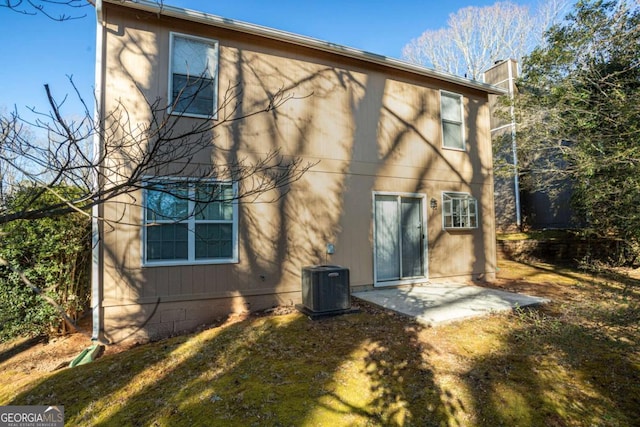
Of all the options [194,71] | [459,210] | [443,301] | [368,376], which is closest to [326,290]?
[368,376]

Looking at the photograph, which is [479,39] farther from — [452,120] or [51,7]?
[51,7]

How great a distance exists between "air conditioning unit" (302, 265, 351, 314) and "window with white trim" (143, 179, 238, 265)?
1.38 m

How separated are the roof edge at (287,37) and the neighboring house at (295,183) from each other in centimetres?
3

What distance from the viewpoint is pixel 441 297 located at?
241 inches

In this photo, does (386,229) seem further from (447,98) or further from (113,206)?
(113,206)

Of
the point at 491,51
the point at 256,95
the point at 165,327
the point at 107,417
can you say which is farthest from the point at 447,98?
the point at 491,51

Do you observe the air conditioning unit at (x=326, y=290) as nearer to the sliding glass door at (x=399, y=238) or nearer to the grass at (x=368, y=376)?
the grass at (x=368, y=376)

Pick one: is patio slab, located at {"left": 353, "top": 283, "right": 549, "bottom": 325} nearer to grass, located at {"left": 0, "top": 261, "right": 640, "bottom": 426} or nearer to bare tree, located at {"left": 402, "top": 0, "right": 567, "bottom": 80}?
grass, located at {"left": 0, "top": 261, "right": 640, "bottom": 426}

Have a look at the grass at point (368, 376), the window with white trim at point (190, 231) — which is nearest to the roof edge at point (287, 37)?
the window with white trim at point (190, 231)

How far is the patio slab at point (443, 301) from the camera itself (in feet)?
16.5

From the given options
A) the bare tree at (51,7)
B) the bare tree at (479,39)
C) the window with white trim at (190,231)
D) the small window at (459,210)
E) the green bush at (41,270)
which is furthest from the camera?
the bare tree at (479,39)

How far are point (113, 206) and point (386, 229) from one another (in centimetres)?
498

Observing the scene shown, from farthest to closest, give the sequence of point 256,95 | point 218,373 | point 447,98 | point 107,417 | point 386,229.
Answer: point 447,98 < point 386,229 < point 256,95 < point 218,373 < point 107,417

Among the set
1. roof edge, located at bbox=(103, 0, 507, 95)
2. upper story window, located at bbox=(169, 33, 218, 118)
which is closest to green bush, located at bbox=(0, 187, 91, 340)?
upper story window, located at bbox=(169, 33, 218, 118)
